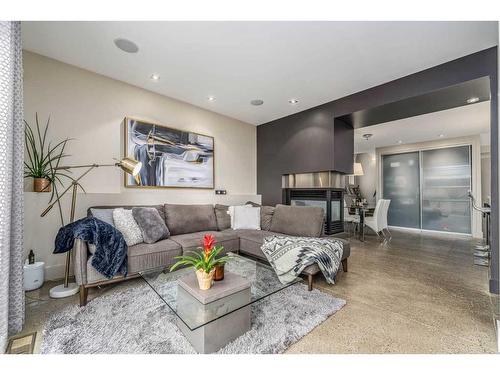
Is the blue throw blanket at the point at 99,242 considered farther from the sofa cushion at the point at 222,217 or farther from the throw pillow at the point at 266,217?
the throw pillow at the point at 266,217

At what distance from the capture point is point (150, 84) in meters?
2.98

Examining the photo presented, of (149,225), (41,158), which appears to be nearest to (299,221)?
(149,225)

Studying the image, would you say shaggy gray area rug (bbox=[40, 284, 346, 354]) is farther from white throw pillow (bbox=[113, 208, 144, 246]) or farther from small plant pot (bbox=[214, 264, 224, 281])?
white throw pillow (bbox=[113, 208, 144, 246])

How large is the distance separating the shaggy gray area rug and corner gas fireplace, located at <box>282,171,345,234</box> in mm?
1991

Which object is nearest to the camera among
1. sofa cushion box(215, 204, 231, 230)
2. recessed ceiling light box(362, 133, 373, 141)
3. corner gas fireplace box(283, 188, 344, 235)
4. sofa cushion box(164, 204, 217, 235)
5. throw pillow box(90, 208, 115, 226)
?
throw pillow box(90, 208, 115, 226)

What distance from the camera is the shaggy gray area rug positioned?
132 centimetres

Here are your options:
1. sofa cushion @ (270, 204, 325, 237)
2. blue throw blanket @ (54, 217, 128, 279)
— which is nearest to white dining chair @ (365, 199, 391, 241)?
sofa cushion @ (270, 204, 325, 237)

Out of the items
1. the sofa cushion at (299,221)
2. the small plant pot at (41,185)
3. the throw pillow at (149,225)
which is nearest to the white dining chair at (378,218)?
the sofa cushion at (299,221)

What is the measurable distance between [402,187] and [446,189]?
0.95 m

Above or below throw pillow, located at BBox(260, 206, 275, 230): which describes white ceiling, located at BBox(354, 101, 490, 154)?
above

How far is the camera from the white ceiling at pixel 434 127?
3808mm

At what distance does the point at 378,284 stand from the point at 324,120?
2.58 meters

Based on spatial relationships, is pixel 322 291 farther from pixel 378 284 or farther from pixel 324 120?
pixel 324 120

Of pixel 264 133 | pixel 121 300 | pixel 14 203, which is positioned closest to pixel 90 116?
pixel 14 203
